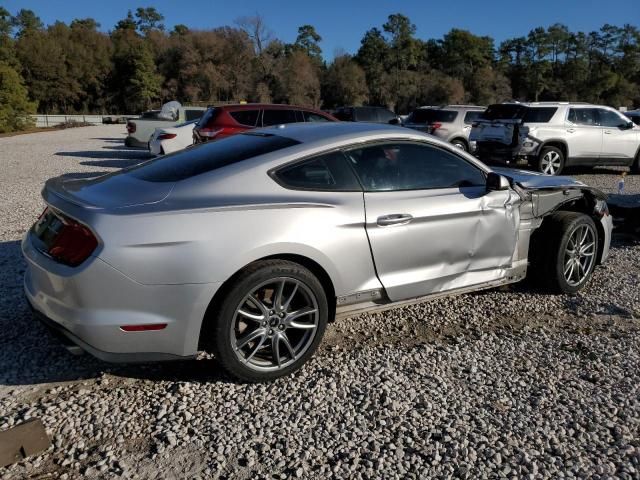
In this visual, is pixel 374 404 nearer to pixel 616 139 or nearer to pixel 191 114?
pixel 616 139

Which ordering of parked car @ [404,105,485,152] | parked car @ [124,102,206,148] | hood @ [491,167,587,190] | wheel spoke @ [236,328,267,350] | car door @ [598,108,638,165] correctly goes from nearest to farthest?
wheel spoke @ [236,328,267,350]
hood @ [491,167,587,190]
car door @ [598,108,638,165]
parked car @ [404,105,485,152]
parked car @ [124,102,206,148]

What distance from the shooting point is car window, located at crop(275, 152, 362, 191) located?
3467 millimetres

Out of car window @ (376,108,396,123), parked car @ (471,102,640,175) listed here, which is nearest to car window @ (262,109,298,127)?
parked car @ (471,102,640,175)

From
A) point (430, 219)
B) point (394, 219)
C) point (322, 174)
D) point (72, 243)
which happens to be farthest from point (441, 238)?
point (72, 243)

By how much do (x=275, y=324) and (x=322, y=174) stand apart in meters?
1.00

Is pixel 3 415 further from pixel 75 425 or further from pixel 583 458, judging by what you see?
pixel 583 458

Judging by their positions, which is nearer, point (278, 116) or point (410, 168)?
point (410, 168)

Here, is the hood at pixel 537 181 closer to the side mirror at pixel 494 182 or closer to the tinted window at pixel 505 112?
→ the side mirror at pixel 494 182

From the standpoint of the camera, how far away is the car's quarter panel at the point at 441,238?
3.66m

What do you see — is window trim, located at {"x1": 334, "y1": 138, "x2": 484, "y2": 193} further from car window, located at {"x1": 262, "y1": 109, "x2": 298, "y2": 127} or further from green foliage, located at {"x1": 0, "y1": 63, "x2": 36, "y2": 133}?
green foliage, located at {"x1": 0, "y1": 63, "x2": 36, "y2": 133}

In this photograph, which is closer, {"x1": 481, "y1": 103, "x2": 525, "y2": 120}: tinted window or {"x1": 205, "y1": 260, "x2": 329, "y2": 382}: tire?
{"x1": 205, "y1": 260, "x2": 329, "y2": 382}: tire

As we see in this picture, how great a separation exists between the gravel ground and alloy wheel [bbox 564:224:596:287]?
1.53 feet

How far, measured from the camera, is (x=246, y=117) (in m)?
12.1

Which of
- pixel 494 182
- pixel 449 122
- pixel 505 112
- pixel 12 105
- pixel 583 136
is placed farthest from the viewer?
pixel 12 105
